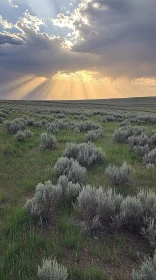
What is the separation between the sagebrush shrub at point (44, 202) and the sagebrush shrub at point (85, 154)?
3114 mm

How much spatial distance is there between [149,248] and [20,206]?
8.76 ft

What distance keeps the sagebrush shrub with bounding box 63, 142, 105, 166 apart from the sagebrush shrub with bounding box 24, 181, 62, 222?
3.11 metres

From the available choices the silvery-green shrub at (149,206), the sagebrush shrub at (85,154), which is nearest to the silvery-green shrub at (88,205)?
the silvery-green shrub at (149,206)

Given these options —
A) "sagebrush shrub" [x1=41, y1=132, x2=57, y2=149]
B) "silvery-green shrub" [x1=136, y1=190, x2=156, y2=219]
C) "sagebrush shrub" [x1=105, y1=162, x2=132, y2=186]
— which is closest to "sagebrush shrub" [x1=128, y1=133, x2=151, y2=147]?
"sagebrush shrub" [x1=41, y1=132, x2=57, y2=149]

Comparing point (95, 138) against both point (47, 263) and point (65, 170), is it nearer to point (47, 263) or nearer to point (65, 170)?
point (65, 170)

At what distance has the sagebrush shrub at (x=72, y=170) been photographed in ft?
22.4

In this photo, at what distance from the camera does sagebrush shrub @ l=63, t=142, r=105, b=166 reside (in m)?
8.64

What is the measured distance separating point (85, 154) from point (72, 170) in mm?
1970

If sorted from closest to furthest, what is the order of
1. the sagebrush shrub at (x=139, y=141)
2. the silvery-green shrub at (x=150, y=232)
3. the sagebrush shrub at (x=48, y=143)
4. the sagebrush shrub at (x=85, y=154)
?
the silvery-green shrub at (x=150, y=232)
the sagebrush shrub at (x=85, y=154)
the sagebrush shrub at (x=48, y=143)
the sagebrush shrub at (x=139, y=141)

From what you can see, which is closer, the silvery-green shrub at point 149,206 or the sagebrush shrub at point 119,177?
the silvery-green shrub at point 149,206

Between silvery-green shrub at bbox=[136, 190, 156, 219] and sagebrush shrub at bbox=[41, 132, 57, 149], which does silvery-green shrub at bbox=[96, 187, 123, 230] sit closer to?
silvery-green shrub at bbox=[136, 190, 156, 219]

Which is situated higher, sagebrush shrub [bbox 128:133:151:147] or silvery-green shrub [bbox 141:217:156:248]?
sagebrush shrub [bbox 128:133:151:147]

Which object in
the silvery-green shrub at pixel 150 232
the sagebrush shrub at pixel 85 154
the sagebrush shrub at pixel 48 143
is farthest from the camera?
the sagebrush shrub at pixel 48 143

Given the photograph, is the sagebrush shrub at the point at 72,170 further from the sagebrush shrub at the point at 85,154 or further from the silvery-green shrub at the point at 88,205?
the silvery-green shrub at the point at 88,205
